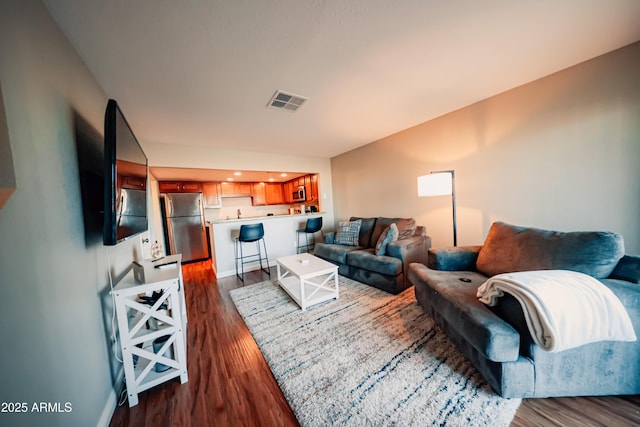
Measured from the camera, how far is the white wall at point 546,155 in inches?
67.7

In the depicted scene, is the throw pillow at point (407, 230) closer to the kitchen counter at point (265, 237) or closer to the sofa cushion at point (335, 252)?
the sofa cushion at point (335, 252)

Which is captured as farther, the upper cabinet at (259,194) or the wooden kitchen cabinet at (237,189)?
the upper cabinet at (259,194)

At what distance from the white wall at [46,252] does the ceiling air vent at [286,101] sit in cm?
138

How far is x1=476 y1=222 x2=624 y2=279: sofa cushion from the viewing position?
1230mm

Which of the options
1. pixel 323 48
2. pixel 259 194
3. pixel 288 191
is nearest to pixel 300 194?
pixel 288 191

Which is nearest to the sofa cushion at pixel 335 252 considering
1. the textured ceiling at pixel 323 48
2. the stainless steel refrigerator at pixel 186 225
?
the textured ceiling at pixel 323 48

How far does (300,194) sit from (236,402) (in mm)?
4427

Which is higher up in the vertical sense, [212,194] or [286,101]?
[286,101]

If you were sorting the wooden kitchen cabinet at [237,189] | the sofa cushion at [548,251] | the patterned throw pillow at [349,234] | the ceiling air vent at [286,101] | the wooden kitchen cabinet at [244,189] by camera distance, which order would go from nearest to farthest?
the sofa cushion at [548,251], the ceiling air vent at [286,101], the patterned throw pillow at [349,234], the wooden kitchen cabinet at [237,189], the wooden kitchen cabinet at [244,189]

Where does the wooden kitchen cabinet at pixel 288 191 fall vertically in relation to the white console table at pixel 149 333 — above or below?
above

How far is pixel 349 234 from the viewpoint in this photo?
3488mm

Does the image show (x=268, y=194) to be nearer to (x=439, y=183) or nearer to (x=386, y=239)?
(x=386, y=239)

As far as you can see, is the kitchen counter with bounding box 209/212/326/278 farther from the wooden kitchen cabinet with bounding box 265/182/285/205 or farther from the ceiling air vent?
the ceiling air vent

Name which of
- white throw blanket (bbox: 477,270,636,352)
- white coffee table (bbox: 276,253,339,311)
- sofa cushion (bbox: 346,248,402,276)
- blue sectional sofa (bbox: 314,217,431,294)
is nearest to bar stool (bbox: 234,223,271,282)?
white coffee table (bbox: 276,253,339,311)
